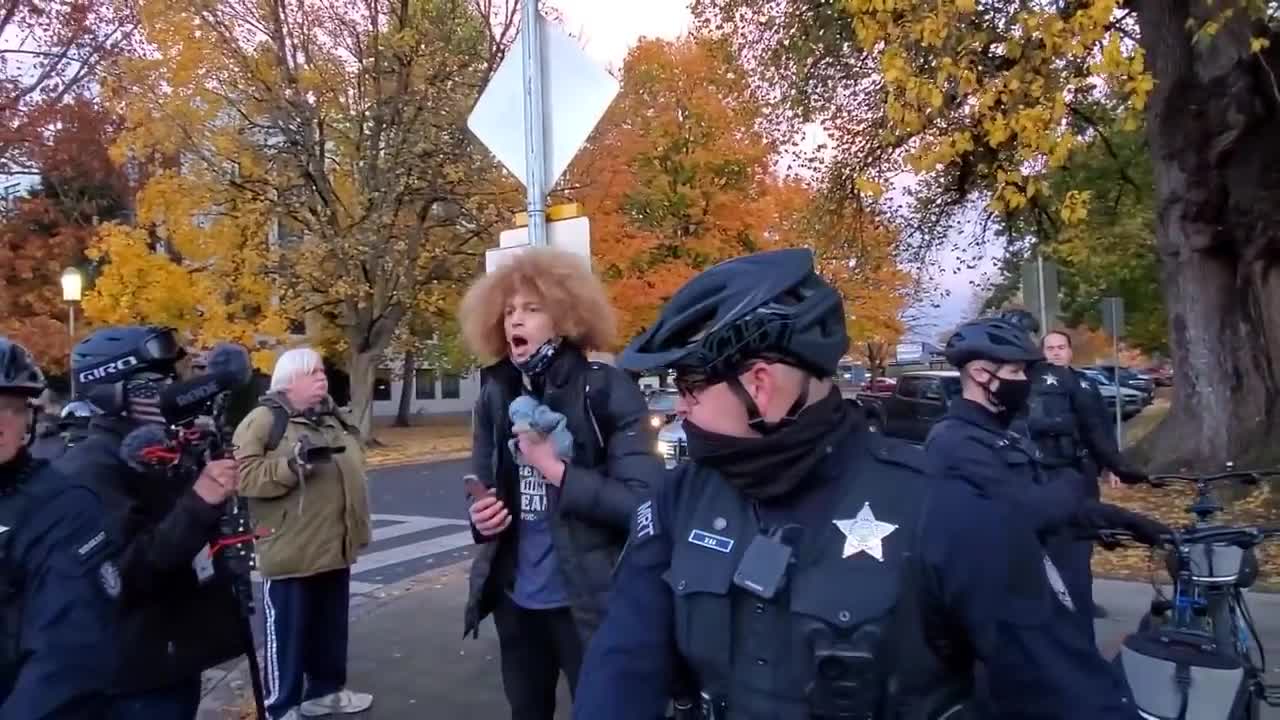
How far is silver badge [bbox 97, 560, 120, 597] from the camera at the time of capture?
2.52 m

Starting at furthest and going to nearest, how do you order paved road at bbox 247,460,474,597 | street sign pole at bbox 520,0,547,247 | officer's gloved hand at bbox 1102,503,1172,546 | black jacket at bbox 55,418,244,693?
paved road at bbox 247,460,474,597, street sign pole at bbox 520,0,547,247, officer's gloved hand at bbox 1102,503,1172,546, black jacket at bbox 55,418,244,693

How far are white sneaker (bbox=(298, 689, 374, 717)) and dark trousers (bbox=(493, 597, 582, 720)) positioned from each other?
2154mm

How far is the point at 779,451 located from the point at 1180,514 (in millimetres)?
11531

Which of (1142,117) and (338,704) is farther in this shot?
(1142,117)

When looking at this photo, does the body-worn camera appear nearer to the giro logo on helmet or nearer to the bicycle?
the giro logo on helmet

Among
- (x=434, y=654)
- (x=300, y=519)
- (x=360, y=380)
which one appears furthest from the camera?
(x=360, y=380)

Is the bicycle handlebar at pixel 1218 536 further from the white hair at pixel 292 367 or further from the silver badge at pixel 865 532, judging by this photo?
the white hair at pixel 292 367

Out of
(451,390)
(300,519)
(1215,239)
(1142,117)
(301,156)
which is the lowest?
(300,519)

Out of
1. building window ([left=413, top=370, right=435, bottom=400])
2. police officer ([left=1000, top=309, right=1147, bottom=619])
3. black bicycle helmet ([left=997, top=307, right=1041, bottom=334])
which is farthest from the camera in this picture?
building window ([left=413, top=370, right=435, bottom=400])

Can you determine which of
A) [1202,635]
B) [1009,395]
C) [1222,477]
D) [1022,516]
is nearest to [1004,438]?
[1009,395]

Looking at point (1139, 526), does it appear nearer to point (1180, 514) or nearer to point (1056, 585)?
point (1056, 585)

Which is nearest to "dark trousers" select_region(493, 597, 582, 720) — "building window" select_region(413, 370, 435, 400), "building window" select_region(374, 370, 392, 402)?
"building window" select_region(374, 370, 392, 402)

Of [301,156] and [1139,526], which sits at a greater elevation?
[301,156]

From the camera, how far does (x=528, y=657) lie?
3514 millimetres
